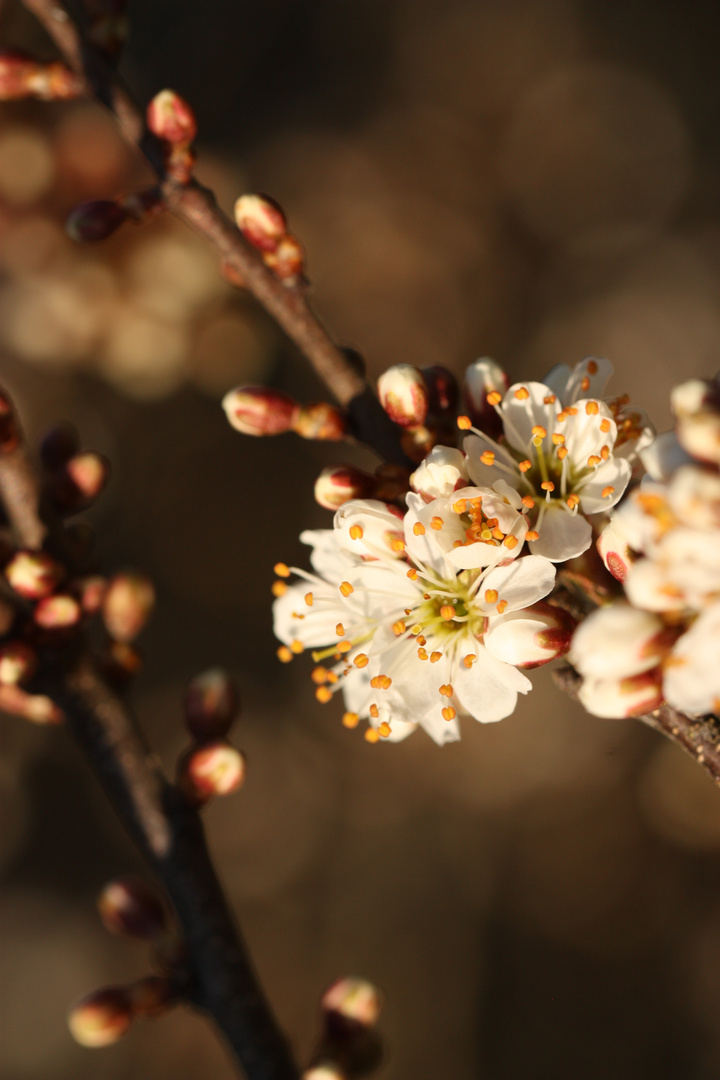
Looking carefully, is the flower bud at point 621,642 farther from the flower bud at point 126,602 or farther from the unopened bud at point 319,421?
the flower bud at point 126,602

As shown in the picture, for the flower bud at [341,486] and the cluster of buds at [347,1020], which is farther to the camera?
the cluster of buds at [347,1020]

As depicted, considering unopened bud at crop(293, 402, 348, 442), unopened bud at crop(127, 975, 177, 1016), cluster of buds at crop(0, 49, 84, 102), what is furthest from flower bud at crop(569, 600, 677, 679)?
cluster of buds at crop(0, 49, 84, 102)

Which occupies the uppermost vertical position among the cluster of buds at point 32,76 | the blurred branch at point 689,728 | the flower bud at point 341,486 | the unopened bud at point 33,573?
the cluster of buds at point 32,76

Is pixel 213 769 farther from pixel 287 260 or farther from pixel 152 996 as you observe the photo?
pixel 287 260

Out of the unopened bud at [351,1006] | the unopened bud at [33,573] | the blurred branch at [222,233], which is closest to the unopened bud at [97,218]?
the blurred branch at [222,233]

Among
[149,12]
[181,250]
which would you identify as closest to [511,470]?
[181,250]

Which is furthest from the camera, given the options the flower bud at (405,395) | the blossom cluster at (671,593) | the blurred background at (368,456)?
the blurred background at (368,456)

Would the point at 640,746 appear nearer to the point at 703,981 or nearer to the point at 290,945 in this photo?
the point at 703,981
